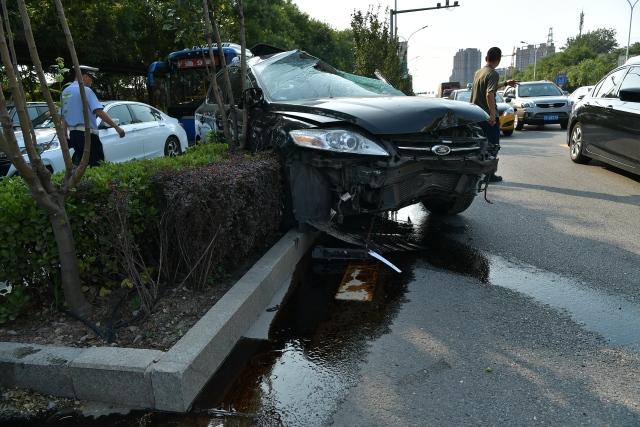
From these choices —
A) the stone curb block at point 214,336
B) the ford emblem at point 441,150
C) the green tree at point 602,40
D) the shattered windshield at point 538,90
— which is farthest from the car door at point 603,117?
the green tree at point 602,40

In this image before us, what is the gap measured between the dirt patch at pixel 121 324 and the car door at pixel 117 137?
643 cm

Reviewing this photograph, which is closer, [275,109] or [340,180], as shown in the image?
[340,180]

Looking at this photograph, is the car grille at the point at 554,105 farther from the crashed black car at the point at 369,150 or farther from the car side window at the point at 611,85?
the crashed black car at the point at 369,150

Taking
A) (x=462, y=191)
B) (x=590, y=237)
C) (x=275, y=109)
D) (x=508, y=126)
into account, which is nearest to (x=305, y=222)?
(x=275, y=109)

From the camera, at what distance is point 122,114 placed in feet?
33.4

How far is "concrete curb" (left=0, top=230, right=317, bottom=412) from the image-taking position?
256 centimetres

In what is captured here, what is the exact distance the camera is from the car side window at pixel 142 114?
1062 cm

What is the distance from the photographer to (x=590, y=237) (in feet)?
17.1

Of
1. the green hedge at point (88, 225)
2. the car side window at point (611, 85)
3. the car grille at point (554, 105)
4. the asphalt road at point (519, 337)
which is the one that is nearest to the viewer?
the asphalt road at point (519, 337)

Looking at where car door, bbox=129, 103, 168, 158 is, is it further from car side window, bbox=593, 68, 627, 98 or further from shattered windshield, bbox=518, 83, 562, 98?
shattered windshield, bbox=518, 83, 562, 98

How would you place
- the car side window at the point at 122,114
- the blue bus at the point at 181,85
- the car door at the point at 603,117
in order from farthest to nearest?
1. the blue bus at the point at 181,85
2. the car side window at the point at 122,114
3. the car door at the point at 603,117

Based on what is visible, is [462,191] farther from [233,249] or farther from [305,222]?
[233,249]

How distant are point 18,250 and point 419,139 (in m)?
3.02

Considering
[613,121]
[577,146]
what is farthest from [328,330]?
[577,146]
